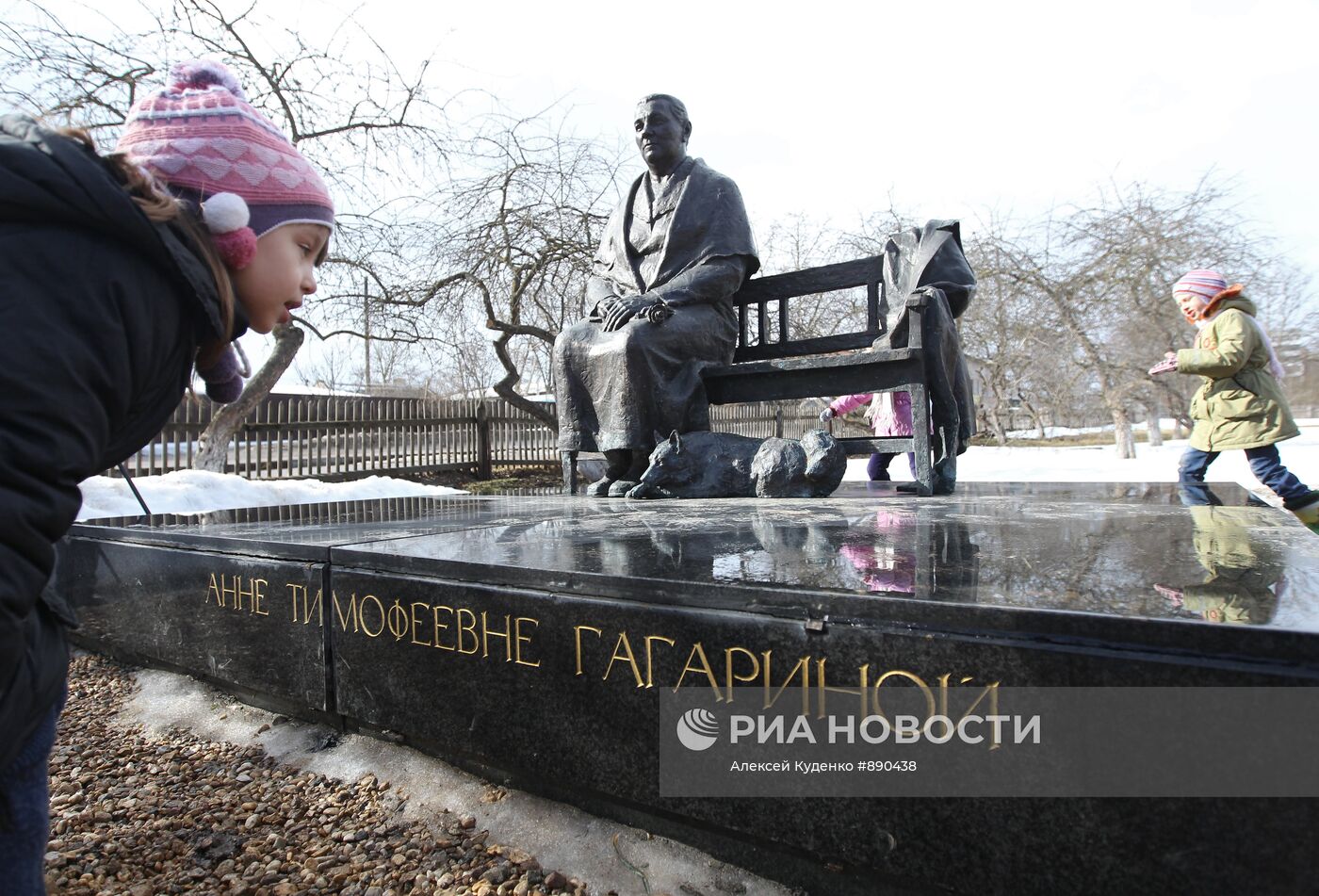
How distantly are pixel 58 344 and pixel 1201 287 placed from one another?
202 inches

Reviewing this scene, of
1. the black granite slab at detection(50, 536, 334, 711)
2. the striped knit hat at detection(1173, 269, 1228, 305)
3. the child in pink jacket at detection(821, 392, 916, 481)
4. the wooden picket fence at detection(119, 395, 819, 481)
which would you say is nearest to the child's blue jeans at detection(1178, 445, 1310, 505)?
the striped knit hat at detection(1173, 269, 1228, 305)

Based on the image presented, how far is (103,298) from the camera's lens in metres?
0.83

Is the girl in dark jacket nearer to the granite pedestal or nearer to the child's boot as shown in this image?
the granite pedestal

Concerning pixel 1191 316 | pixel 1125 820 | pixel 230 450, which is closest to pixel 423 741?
pixel 1125 820

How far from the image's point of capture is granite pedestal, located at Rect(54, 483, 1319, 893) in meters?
1.10

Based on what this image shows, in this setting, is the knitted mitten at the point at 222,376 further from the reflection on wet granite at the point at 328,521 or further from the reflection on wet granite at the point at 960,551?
the reflection on wet granite at the point at 328,521

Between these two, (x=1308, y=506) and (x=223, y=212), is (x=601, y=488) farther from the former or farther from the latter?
(x=1308, y=506)

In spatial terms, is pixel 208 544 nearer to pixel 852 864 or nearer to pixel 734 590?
pixel 734 590

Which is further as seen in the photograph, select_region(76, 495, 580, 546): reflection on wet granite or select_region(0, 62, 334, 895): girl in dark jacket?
select_region(76, 495, 580, 546): reflection on wet granite

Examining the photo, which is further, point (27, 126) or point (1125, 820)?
point (1125, 820)

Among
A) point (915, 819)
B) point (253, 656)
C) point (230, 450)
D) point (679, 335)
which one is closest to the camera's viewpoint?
point (915, 819)

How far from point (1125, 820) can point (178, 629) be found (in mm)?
2672

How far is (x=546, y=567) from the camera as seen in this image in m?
1.72

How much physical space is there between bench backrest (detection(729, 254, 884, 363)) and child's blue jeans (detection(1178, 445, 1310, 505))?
1802mm
